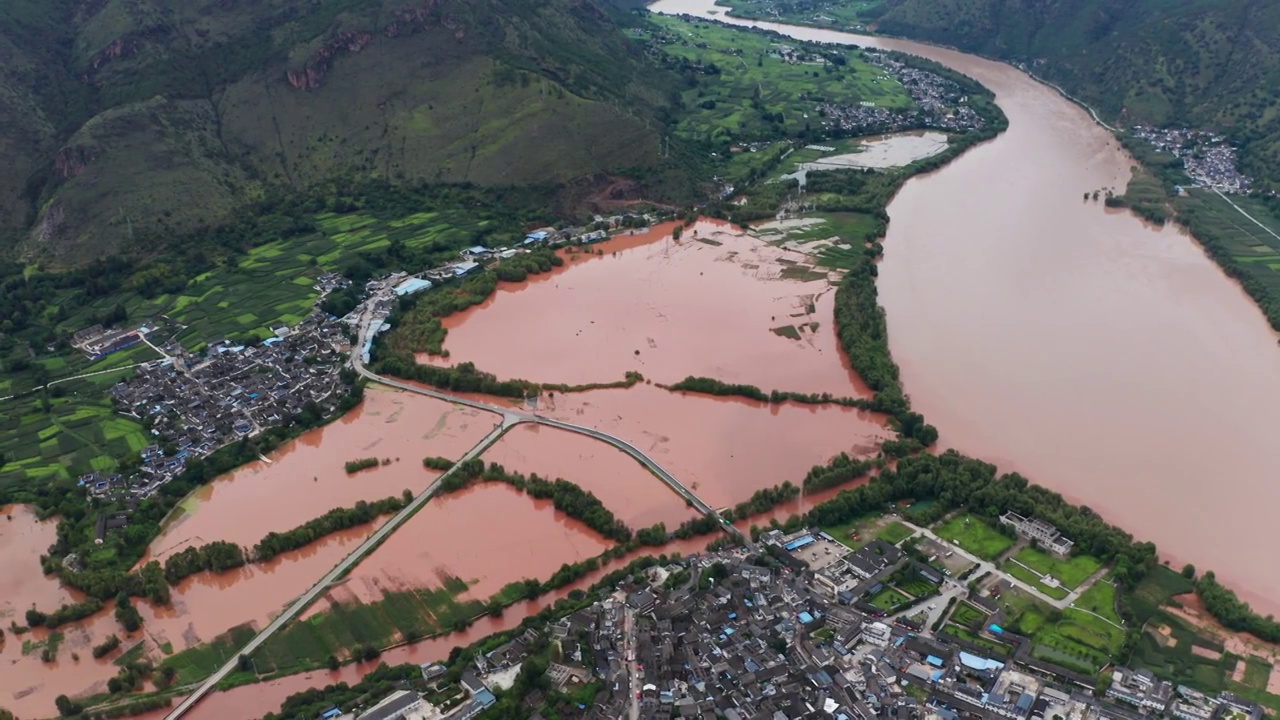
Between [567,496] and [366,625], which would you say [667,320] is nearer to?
[567,496]

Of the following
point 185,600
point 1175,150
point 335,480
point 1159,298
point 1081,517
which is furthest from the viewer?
point 1175,150

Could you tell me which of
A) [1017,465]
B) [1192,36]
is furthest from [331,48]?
[1192,36]

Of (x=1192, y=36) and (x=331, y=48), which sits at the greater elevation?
(x=1192, y=36)

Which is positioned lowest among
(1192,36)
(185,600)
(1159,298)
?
(185,600)

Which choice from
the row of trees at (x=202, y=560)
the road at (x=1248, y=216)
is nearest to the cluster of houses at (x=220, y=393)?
the row of trees at (x=202, y=560)

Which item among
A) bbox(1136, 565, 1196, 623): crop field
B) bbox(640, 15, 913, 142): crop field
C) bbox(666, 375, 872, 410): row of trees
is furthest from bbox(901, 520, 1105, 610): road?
bbox(640, 15, 913, 142): crop field

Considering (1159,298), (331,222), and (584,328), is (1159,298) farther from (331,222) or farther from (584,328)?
(331,222)

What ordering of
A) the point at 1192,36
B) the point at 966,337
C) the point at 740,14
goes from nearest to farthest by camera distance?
the point at 966,337
the point at 1192,36
the point at 740,14

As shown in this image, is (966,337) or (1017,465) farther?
(966,337)
